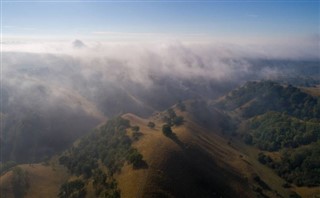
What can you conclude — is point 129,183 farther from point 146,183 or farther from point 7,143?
point 7,143

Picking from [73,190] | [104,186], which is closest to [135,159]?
[104,186]

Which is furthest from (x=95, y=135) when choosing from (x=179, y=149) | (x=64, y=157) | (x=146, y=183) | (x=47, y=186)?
(x=146, y=183)

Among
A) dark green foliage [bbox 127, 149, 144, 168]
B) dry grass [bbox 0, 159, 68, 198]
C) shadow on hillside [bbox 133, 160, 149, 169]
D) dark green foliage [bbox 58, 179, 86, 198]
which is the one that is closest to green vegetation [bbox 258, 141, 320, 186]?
shadow on hillside [bbox 133, 160, 149, 169]

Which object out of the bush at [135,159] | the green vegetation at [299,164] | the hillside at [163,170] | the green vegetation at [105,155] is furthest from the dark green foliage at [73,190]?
the green vegetation at [299,164]

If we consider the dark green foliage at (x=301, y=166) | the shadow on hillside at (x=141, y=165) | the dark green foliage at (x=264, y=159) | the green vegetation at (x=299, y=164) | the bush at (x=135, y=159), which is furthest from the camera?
the dark green foliage at (x=264, y=159)

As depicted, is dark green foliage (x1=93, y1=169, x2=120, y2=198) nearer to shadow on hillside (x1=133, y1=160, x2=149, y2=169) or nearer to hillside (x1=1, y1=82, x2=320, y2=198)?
hillside (x1=1, y1=82, x2=320, y2=198)

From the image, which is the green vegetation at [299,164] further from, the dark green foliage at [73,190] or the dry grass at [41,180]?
the dry grass at [41,180]
